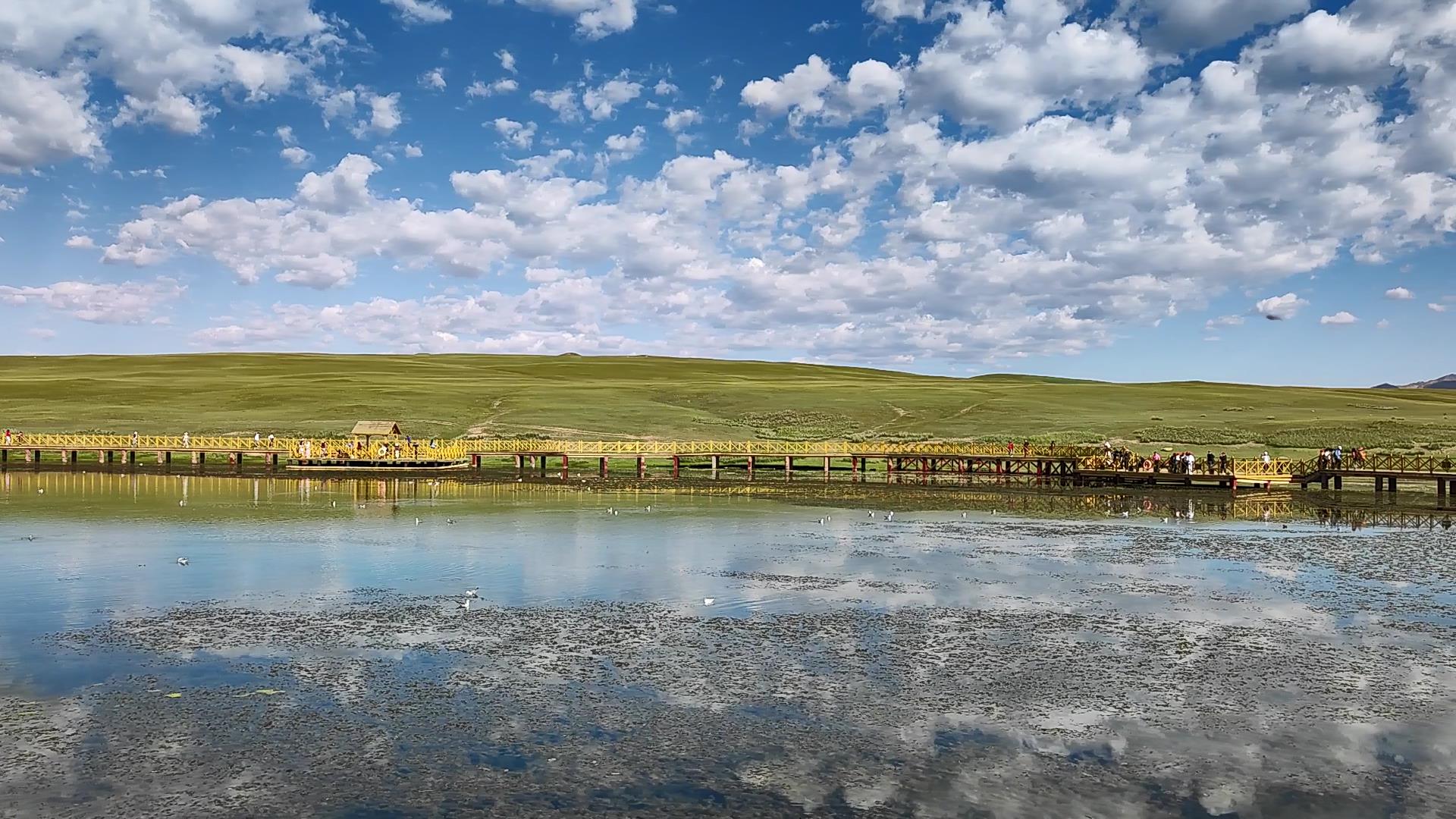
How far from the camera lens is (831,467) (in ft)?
288

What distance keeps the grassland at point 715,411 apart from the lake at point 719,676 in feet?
200

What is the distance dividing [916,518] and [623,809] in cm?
3529

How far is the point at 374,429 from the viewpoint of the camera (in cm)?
8238

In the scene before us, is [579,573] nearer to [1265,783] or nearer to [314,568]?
[314,568]

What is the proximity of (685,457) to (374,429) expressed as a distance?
22079mm

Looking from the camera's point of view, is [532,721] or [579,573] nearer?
[532,721]

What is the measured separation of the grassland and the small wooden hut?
48.7 ft

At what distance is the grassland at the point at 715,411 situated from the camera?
98375mm

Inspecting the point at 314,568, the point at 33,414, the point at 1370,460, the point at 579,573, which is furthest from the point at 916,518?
Result: the point at 33,414

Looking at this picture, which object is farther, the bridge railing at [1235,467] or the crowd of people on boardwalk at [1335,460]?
the bridge railing at [1235,467]

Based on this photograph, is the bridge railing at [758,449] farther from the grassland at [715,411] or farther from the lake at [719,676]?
the lake at [719,676]

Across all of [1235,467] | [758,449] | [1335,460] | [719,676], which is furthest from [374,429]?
[719,676]

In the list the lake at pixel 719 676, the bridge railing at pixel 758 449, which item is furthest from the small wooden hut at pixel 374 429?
the lake at pixel 719 676

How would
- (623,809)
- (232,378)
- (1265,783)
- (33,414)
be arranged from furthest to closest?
(232,378), (33,414), (1265,783), (623,809)
